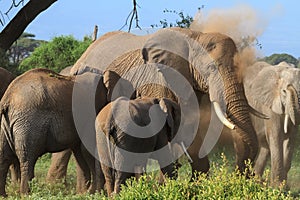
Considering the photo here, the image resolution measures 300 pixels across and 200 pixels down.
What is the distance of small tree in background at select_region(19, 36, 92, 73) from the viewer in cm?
2072

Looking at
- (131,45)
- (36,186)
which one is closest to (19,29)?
(131,45)

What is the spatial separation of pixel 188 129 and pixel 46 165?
4486 millimetres

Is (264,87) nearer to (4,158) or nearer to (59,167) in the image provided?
(59,167)

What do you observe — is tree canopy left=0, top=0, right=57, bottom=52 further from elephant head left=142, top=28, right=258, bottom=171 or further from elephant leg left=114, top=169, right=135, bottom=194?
elephant leg left=114, top=169, right=135, bottom=194

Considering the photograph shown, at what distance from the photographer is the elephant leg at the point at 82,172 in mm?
8883

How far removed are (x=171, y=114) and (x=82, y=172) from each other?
5.96ft

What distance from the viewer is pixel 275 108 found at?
10.9 metres

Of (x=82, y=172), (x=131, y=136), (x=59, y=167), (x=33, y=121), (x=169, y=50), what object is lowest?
(x=59, y=167)

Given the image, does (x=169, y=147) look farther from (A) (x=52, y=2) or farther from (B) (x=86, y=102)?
(A) (x=52, y=2)

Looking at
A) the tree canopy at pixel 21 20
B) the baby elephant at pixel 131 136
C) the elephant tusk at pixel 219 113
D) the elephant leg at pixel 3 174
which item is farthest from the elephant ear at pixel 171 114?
the tree canopy at pixel 21 20

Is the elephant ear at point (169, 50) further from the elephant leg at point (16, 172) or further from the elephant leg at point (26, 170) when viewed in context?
the elephant leg at point (16, 172)

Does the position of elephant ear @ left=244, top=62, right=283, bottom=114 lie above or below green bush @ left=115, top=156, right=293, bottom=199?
below

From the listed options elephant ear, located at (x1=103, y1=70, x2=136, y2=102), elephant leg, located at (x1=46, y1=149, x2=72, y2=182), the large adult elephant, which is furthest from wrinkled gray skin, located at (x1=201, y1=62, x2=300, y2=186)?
elephant leg, located at (x1=46, y1=149, x2=72, y2=182)

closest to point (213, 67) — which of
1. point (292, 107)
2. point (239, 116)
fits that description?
point (239, 116)
